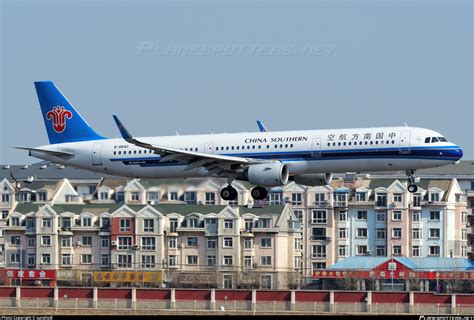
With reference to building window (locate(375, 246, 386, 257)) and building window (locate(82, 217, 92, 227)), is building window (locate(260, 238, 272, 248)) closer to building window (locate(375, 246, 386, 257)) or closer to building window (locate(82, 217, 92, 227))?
building window (locate(375, 246, 386, 257))

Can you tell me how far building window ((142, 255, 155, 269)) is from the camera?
450 ft

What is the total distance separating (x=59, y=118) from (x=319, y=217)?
62.5 metres

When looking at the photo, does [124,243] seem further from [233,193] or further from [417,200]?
[233,193]

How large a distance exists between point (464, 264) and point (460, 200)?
23.9 m

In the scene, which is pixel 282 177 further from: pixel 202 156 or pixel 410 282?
pixel 410 282

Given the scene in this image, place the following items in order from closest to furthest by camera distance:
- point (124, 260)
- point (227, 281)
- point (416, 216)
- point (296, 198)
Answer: point (227, 281) → point (124, 260) → point (416, 216) → point (296, 198)

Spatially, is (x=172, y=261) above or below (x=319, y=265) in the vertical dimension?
above

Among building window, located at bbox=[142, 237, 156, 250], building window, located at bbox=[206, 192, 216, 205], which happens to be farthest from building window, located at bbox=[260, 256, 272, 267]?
building window, located at bbox=[142, 237, 156, 250]

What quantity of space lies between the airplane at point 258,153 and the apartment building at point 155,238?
4485 centimetres

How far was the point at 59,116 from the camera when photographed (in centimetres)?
9519

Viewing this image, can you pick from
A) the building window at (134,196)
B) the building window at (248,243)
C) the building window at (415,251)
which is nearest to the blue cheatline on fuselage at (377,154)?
the building window at (248,243)

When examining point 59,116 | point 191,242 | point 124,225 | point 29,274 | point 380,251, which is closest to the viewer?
point 59,116

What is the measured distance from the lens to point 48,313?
104812 millimetres

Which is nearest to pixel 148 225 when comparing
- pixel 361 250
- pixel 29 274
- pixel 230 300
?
pixel 29 274
